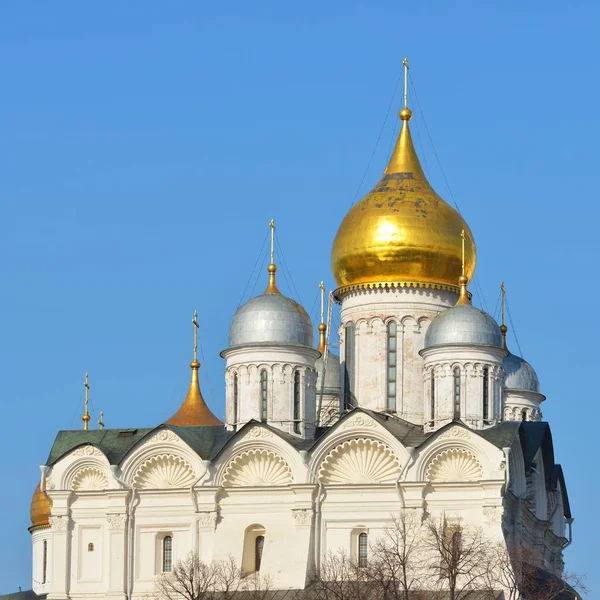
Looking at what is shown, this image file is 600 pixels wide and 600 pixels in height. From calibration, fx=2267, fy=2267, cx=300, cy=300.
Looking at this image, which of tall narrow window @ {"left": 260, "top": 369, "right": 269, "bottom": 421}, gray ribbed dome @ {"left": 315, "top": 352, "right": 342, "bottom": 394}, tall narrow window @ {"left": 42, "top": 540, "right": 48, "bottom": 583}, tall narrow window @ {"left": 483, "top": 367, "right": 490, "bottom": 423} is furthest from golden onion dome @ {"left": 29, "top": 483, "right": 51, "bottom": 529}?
tall narrow window @ {"left": 483, "top": 367, "right": 490, "bottom": 423}

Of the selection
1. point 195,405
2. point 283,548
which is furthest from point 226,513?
point 195,405

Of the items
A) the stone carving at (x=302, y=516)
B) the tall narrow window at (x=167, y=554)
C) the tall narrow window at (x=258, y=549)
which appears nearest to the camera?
the stone carving at (x=302, y=516)

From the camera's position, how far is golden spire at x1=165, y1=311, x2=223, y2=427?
5350 centimetres

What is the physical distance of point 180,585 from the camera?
45.0 meters

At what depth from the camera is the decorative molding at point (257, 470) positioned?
4588 centimetres

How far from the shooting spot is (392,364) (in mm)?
49906

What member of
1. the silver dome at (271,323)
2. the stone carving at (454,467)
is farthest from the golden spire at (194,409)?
the stone carving at (454,467)

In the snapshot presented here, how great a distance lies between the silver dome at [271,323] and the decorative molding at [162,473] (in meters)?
2.87

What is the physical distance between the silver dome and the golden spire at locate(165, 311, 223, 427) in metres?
6.02

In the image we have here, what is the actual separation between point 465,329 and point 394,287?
368 centimetres

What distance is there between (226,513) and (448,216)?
360 inches

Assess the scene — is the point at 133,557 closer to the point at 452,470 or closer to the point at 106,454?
the point at 106,454

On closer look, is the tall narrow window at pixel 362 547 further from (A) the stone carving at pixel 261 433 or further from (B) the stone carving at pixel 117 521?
(B) the stone carving at pixel 117 521

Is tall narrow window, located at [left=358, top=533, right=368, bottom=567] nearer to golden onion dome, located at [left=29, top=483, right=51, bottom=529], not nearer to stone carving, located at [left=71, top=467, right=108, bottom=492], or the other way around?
stone carving, located at [left=71, top=467, right=108, bottom=492]
